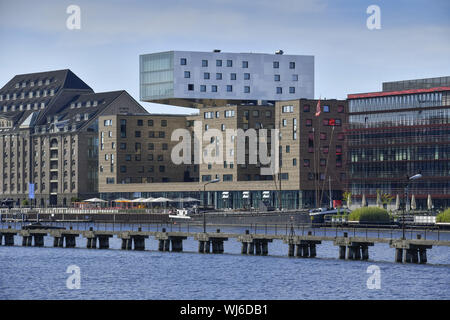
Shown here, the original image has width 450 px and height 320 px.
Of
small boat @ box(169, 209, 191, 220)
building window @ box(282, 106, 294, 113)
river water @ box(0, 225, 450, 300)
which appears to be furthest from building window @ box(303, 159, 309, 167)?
river water @ box(0, 225, 450, 300)

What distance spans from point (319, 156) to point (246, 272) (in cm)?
10367

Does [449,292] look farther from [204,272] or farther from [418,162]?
[418,162]

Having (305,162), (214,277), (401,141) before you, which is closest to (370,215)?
(401,141)

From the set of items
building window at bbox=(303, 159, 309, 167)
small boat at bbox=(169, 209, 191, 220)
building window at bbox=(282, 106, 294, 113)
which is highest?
building window at bbox=(282, 106, 294, 113)

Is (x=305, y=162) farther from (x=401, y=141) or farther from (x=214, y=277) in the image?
(x=214, y=277)

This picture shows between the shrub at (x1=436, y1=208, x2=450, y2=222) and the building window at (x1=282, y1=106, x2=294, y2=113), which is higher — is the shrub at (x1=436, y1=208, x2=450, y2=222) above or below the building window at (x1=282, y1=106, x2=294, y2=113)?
below

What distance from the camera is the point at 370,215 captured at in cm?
15925

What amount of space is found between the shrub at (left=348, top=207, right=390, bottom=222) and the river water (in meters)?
43.8

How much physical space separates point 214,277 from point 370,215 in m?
74.2

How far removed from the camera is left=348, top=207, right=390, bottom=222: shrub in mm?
158500

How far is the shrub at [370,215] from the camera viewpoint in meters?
158

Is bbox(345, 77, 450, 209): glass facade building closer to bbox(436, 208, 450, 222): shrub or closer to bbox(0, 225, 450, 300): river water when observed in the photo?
bbox(436, 208, 450, 222): shrub

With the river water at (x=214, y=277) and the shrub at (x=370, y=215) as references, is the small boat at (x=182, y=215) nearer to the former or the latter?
the shrub at (x=370, y=215)
